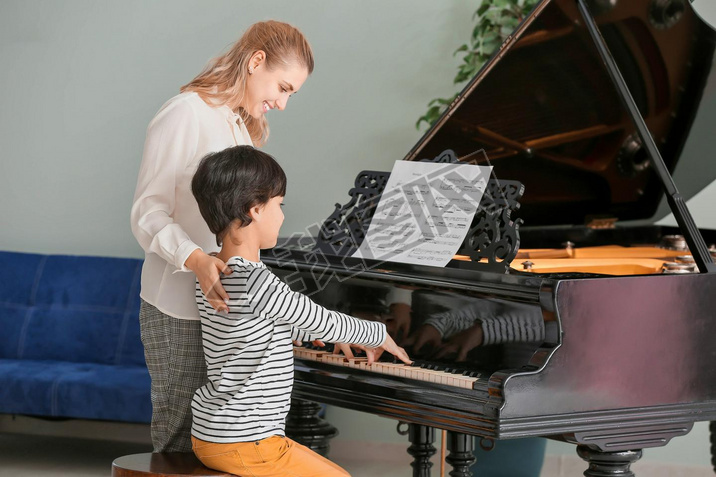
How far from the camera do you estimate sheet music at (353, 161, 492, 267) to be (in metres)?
2.39

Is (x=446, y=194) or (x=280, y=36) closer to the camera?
(x=280, y=36)

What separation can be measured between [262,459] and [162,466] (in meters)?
0.23

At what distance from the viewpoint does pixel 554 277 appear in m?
2.27

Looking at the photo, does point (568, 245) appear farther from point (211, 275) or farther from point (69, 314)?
point (69, 314)

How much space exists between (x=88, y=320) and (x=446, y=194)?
8.34 feet

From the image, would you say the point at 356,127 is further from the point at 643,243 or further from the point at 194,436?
the point at 194,436

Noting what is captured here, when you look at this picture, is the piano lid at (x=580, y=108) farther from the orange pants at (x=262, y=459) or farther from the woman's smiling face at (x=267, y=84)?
the orange pants at (x=262, y=459)

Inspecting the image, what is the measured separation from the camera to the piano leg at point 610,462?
7.43 ft

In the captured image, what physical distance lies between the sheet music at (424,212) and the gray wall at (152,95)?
196 centimetres

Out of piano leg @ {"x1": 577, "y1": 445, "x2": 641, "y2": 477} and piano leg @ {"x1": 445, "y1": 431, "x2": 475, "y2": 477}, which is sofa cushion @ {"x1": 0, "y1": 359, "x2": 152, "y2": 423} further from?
piano leg @ {"x1": 577, "y1": 445, "x2": 641, "y2": 477}

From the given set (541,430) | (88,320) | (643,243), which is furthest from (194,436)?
(88,320)

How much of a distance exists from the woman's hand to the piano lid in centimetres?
101

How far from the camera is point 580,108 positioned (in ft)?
10.8

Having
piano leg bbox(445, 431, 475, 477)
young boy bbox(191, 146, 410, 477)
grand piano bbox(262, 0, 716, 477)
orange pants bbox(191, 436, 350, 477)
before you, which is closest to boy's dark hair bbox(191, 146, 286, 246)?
young boy bbox(191, 146, 410, 477)
